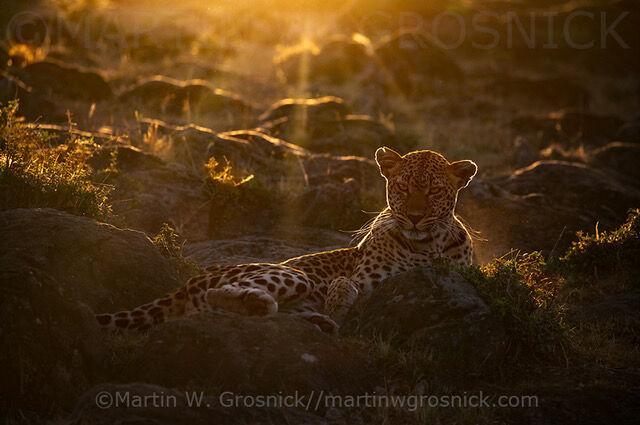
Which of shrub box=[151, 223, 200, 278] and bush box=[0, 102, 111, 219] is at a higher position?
bush box=[0, 102, 111, 219]

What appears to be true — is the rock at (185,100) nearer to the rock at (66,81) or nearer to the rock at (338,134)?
the rock at (66,81)

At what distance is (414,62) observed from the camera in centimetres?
4434

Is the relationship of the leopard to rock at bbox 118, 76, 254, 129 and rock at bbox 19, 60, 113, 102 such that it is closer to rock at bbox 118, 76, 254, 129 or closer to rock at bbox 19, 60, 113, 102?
rock at bbox 118, 76, 254, 129

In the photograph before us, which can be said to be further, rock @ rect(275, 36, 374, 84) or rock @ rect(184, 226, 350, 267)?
rock @ rect(275, 36, 374, 84)

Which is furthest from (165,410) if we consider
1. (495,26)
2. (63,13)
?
(495,26)

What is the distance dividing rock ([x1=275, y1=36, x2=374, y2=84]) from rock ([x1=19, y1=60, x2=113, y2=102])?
1136 centimetres

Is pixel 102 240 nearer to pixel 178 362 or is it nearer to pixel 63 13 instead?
pixel 178 362

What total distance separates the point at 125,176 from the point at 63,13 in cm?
3432

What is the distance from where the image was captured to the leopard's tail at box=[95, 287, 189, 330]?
10.6 meters

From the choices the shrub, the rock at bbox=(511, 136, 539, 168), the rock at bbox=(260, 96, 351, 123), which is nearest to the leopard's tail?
the shrub

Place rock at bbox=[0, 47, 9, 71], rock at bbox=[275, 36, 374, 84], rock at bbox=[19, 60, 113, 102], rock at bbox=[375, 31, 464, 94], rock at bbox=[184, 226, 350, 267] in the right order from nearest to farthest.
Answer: rock at bbox=[184, 226, 350, 267], rock at bbox=[19, 60, 113, 102], rock at bbox=[0, 47, 9, 71], rock at bbox=[275, 36, 374, 84], rock at bbox=[375, 31, 464, 94]

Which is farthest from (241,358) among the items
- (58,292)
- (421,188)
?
(421,188)

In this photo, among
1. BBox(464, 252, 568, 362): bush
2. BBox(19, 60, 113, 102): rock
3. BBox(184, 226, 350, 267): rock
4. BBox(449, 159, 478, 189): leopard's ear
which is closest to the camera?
→ BBox(464, 252, 568, 362): bush

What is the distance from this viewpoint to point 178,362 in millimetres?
9125
